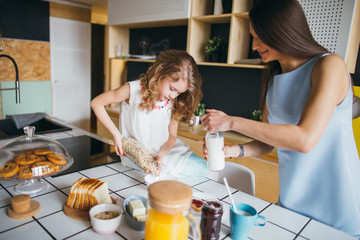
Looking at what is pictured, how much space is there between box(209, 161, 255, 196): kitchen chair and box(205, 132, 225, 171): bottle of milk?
353mm

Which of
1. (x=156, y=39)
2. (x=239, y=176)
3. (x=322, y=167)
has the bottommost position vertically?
(x=239, y=176)

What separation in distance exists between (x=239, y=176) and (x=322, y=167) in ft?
1.61

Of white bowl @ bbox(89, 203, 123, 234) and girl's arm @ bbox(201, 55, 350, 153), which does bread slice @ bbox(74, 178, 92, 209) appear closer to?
white bowl @ bbox(89, 203, 123, 234)

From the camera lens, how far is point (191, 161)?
1504mm

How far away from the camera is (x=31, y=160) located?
3.26 ft

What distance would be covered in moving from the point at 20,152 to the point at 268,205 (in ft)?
3.35

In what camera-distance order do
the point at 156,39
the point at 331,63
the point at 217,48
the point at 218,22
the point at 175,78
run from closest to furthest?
the point at 331,63 < the point at 175,78 < the point at 217,48 < the point at 218,22 < the point at 156,39

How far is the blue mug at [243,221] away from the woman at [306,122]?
0.25 meters

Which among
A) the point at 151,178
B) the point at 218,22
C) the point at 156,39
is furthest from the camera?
the point at 156,39

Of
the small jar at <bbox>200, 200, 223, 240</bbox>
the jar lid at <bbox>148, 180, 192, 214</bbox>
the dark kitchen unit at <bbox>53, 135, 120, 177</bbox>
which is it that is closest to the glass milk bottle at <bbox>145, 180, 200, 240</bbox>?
the jar lid at <bbox>148, 180, 192, 214</bbox>

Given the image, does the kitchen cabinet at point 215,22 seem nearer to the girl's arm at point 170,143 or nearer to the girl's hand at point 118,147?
the girl's arm at point 170,143

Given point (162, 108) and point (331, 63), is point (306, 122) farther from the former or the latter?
point (162, 108)

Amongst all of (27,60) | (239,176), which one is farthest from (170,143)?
(27,60)

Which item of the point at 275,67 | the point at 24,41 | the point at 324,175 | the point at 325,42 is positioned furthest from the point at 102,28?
the point at 324,175
